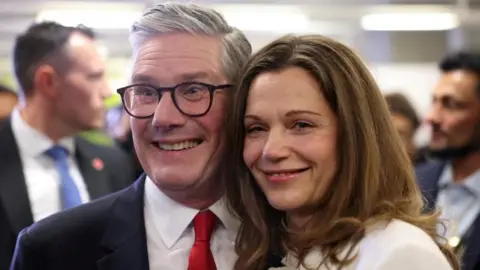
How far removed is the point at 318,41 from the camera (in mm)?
1771

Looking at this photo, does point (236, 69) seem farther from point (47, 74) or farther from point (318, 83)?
point (47, 74)

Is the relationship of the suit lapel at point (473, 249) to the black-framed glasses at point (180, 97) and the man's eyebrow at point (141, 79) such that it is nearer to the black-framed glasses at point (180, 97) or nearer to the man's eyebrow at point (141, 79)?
the black-framed glasses at point (180, 97)

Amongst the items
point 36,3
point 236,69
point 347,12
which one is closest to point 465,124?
point 236,69

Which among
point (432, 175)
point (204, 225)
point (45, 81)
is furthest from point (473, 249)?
point (45, 81)

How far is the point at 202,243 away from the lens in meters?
1.90

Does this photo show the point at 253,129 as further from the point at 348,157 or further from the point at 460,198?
the point at 460,198

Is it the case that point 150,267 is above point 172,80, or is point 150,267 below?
below

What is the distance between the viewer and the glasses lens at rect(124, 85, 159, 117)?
188 cm

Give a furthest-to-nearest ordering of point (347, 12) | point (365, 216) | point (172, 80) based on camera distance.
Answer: point (347, 12) → point (172, 80) → point (365, 216)

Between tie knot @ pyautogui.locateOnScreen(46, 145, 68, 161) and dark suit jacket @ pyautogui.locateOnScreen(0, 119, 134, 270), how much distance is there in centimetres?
11

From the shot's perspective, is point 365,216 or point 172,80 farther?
point 172,80

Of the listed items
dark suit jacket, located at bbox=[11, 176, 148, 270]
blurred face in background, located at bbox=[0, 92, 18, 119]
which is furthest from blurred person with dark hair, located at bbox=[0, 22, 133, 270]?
dark suit jacket, located at bbox=[11, 176, 148, 270]

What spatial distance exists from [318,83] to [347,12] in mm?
5463

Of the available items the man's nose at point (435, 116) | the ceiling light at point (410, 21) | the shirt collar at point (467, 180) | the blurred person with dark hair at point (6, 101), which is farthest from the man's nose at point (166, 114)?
the ceiling light at point (410, 21)
